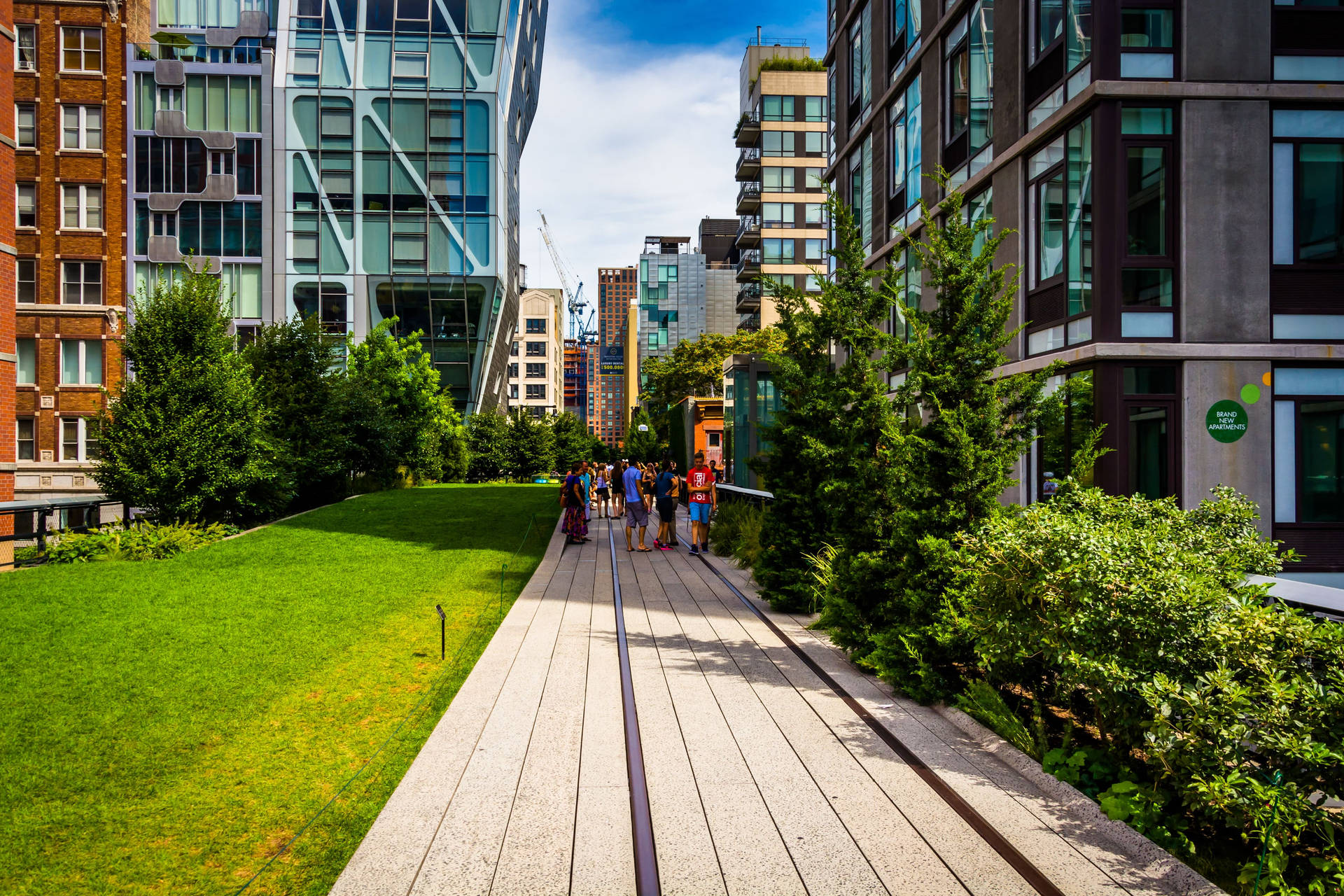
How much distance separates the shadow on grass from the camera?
2178 centimetres

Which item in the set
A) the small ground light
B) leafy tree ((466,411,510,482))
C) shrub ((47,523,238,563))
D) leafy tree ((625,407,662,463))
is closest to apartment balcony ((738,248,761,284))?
leafy tree ((625,407,662,463))

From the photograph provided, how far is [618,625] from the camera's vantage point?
1112cm

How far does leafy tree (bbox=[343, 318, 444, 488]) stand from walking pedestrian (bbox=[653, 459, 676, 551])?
16.5 m

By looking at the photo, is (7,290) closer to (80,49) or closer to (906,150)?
(906,150)

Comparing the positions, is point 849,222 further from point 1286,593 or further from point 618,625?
point 1286,593

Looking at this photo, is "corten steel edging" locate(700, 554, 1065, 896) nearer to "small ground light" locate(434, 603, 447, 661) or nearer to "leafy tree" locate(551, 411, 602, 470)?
"small ground light" locate(434, 603, 447, 661)

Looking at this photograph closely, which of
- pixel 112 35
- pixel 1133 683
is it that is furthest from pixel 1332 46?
pixel 112 35

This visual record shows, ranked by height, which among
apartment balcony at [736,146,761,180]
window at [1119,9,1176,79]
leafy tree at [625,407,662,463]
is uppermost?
apartment balcony at [736,146,761,180]

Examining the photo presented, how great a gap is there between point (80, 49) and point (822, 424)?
46107mm

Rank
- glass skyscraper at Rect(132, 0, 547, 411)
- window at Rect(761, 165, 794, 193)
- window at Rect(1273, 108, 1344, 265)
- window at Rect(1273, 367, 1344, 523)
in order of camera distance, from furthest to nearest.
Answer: window at Rect(761, 165, 794, 193), glass skyscraper at Rect(132, 0, 547, 411), window at Rect(1273, 108, 1344, 265), window at Rect(1273, 367, 1344, 523)

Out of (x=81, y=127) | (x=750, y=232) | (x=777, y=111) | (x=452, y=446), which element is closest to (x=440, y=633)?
(x=81, y=127)

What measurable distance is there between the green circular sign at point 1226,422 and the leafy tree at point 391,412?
27484 mm

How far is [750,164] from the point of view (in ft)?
213

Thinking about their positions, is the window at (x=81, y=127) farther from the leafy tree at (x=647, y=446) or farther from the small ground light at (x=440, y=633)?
the small ground light at (x=440, y=633)
